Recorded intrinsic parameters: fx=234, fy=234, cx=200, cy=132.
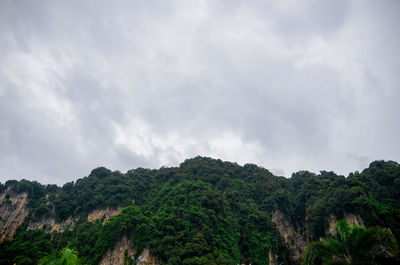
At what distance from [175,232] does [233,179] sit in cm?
2179

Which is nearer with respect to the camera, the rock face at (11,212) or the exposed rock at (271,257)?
the exposed rock at (271,257)

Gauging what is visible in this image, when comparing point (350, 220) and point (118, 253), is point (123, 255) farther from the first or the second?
point (350, 220)

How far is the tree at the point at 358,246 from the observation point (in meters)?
12.8

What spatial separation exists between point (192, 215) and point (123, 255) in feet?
36.8

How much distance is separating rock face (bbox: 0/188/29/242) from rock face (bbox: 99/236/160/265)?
24254mm

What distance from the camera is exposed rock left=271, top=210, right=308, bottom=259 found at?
131 feet

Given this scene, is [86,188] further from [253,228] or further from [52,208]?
[253,228]

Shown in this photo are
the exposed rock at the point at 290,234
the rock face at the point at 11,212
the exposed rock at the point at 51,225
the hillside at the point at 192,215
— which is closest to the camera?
the hillside at the point at 192,215

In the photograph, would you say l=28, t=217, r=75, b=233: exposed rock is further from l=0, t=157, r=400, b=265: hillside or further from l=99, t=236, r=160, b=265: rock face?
l=99, t=236, r=160, b=265: rock face

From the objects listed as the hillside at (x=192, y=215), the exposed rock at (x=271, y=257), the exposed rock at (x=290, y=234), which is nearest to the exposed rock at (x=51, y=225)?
the hillside at (x=192, y=215)

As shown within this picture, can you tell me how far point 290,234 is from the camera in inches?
1652

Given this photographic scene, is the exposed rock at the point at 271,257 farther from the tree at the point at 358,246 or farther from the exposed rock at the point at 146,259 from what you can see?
the tree at the point at 358,246

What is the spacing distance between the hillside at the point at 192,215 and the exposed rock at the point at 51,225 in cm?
19

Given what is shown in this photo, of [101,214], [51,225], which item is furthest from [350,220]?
[51,225]
